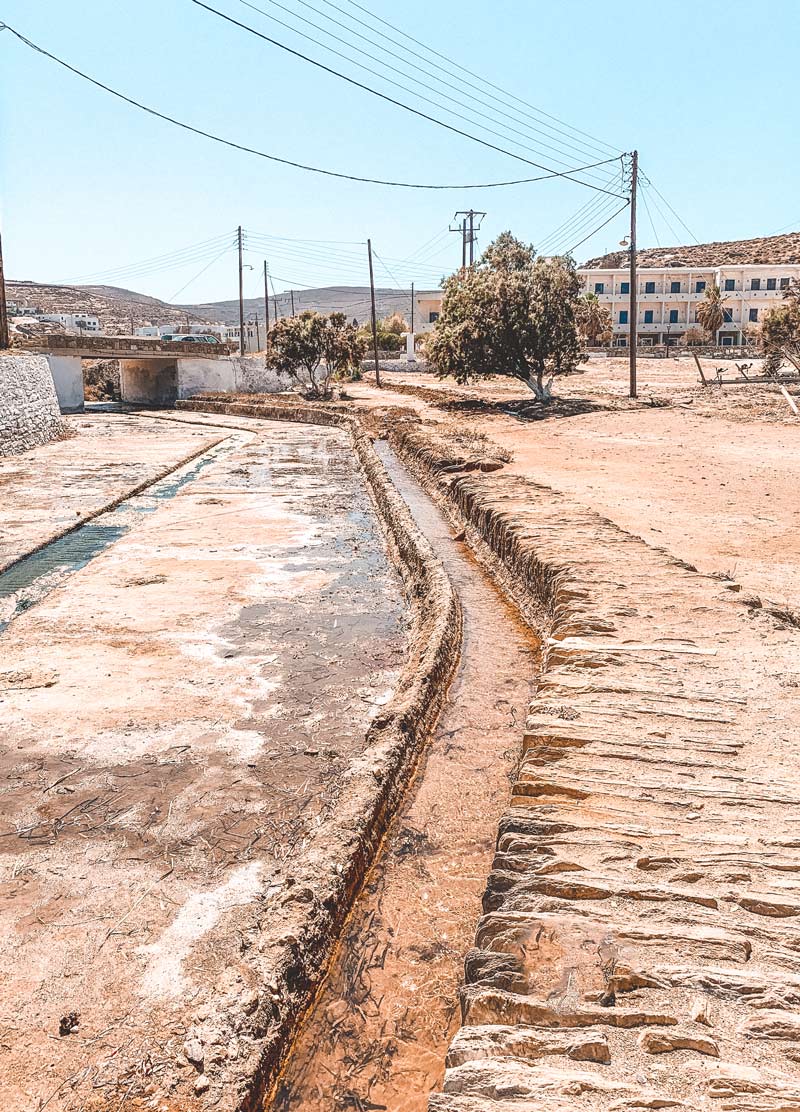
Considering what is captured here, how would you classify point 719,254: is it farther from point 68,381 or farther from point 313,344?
point 68,381

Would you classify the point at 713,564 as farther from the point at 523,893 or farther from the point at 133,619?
the point at 523,893

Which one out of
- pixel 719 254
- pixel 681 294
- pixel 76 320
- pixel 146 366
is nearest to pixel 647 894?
pixel 146 366

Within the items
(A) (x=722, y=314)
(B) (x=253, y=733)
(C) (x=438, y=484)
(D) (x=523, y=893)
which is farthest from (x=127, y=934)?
(A) (x=722, y=314)

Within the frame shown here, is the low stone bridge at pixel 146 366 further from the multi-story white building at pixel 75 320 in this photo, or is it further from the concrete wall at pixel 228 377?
the multi-story white building at pixel 75 320

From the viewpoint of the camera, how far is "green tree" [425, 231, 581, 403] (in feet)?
89.1

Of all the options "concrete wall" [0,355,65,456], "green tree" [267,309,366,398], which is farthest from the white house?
"concrete wall" [0,355,65,456]

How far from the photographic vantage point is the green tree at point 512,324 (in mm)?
27156

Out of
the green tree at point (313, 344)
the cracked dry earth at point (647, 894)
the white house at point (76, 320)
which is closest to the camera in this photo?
the cracked dry earth at point (647, 894)

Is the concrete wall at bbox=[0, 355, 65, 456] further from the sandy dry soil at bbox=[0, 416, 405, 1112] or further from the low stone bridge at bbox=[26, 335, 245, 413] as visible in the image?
the sandy dry soil at bbox=[0, 416, 405, 1112]

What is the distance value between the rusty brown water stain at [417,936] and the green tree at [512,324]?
72.0 ft

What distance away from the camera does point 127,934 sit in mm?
3873

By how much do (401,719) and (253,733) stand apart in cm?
103

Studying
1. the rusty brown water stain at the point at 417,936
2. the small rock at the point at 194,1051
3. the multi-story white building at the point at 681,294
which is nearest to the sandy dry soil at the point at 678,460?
the rusty brown water stain at the point at 417,936

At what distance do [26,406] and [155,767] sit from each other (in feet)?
70.6
